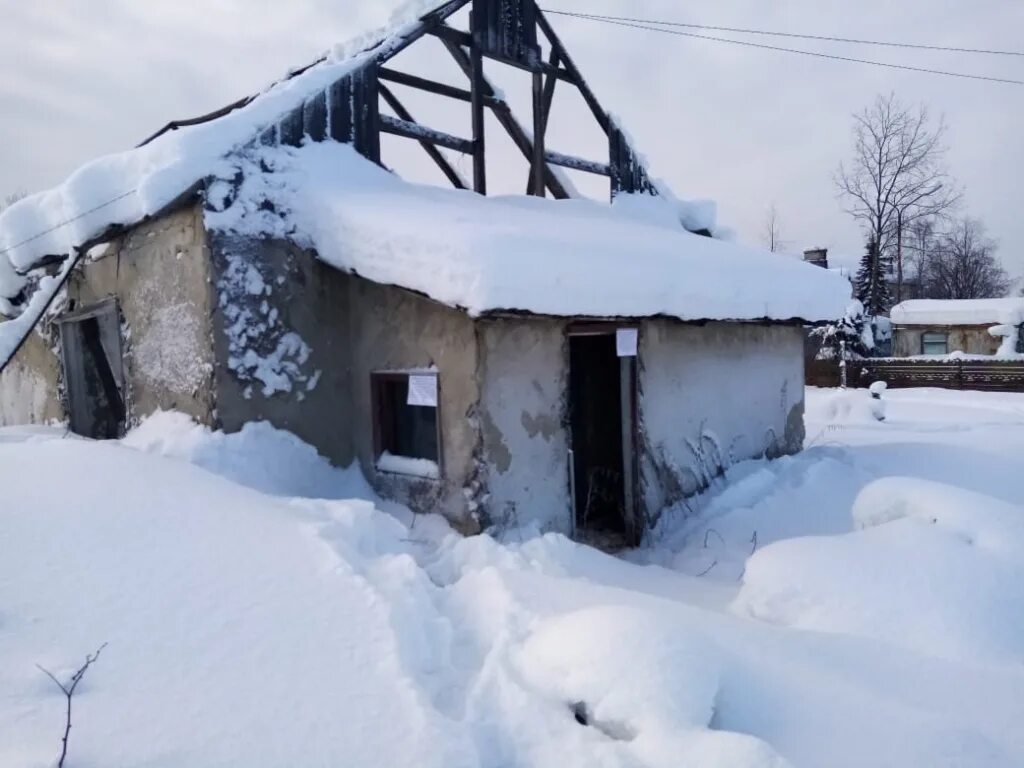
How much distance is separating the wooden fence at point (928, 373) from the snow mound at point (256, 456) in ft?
63.4

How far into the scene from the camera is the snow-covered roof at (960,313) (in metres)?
26.8

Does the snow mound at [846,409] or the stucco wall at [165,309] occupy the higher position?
the stucco wall at [165,309]

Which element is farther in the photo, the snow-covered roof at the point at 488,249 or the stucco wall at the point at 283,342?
the stucco wall at the point at 283,342

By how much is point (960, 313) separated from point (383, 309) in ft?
94.0

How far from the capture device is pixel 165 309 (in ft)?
21.7

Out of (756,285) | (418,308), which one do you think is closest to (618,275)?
(418,308)

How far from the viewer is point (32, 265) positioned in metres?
7.59

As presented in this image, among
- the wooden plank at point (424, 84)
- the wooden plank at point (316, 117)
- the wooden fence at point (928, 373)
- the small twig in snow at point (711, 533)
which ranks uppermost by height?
the wooden plank at point (424, 84)

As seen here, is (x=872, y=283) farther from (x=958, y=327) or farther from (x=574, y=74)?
(x=574, y=74)

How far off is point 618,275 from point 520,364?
3.84 feet

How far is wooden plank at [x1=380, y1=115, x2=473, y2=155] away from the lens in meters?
8.02

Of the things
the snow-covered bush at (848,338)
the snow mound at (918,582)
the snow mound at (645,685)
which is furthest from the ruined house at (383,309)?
the snow-covered bush at (848,338)

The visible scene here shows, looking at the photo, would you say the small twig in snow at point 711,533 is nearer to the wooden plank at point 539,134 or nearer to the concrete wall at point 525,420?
the concrete wall at point 525,420

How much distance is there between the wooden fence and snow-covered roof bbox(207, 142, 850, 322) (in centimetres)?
1431
